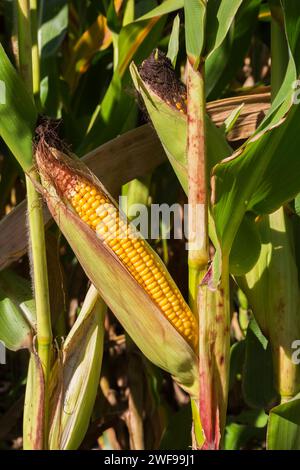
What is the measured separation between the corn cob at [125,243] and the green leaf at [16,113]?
4cm

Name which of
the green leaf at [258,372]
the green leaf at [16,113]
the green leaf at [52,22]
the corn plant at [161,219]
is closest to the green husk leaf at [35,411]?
the corn plant at [161,219]

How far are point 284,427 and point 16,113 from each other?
58 cm

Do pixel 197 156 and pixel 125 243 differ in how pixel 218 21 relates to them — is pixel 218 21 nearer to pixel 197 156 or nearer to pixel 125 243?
pixel 197 156

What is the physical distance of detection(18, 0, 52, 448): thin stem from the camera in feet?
3.19

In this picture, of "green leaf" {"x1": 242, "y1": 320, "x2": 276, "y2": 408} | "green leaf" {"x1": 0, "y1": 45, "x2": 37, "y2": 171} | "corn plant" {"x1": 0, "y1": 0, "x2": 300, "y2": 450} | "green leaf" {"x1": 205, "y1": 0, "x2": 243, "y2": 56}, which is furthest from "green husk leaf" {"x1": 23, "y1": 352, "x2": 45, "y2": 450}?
"green leaf" {"x1": 205, "y1": 0, "x2": 243, "y2": 56}

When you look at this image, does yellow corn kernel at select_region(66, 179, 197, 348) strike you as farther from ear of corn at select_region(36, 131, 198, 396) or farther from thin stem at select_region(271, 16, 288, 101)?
thin stem at select_region(271, 16, 288, 101)

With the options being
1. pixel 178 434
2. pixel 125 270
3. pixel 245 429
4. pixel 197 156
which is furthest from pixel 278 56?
pixel 245 429

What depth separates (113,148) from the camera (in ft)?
4.01

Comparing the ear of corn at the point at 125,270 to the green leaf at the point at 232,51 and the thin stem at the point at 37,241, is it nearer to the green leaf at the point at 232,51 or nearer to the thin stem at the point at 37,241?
the thin stem at the point at 37,241

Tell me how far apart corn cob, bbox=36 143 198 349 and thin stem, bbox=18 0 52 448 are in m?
0.05

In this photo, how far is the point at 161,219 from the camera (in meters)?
1.50

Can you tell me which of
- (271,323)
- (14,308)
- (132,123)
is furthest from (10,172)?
(271,323)

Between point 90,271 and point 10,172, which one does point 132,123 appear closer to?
point 10,172

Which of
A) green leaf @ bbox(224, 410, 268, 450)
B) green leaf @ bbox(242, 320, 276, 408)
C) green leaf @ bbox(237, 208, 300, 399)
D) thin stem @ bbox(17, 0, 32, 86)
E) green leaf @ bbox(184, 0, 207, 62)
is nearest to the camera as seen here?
green leaf @ bbox(184, 0, 207, 62)
